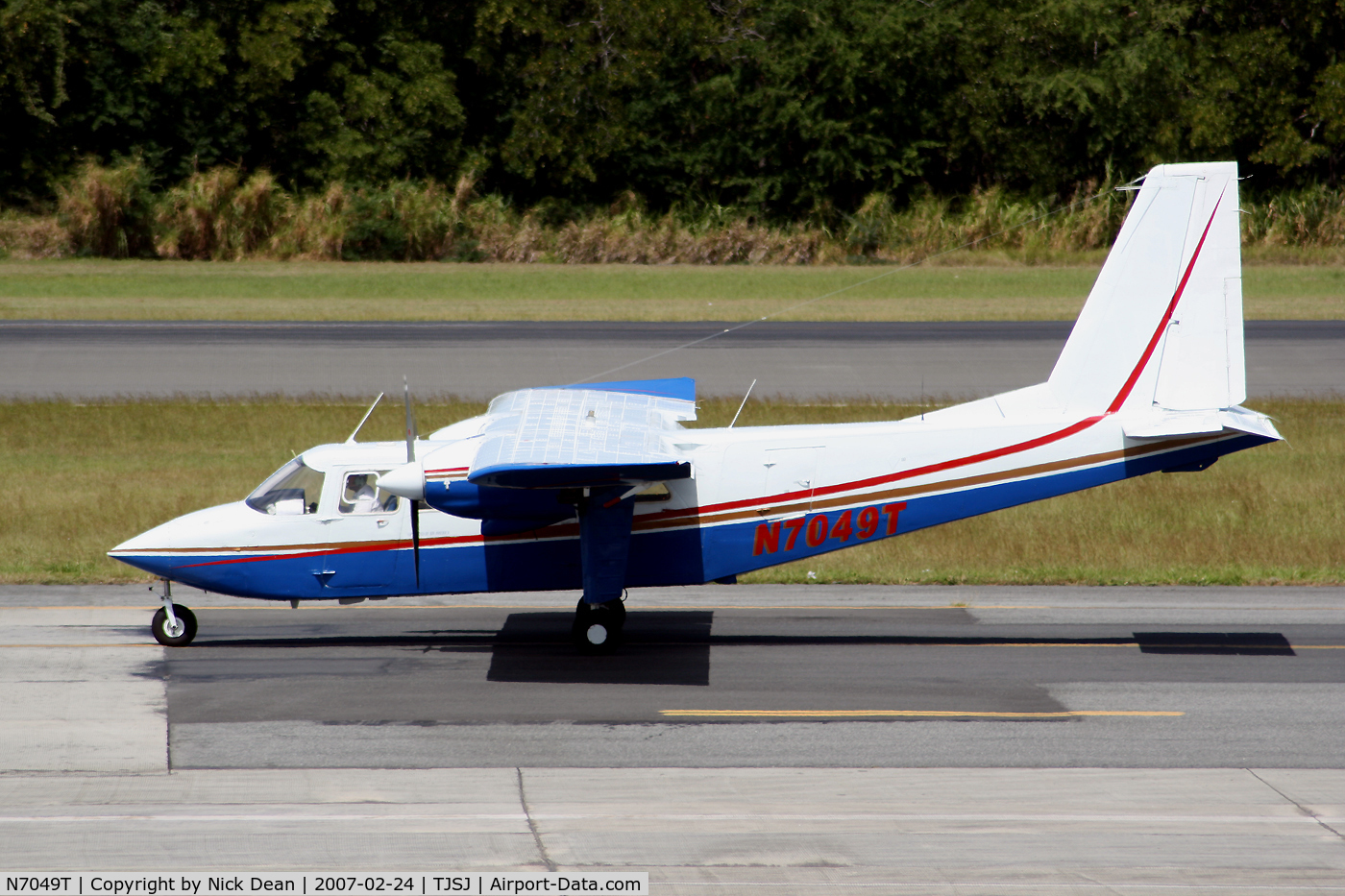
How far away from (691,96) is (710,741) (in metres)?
53.0

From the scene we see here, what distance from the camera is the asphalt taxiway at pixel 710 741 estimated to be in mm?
10289

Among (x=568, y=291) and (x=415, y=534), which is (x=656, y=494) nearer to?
(x=415, y=534)

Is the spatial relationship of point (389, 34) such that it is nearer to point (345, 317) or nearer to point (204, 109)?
point (204, 109)

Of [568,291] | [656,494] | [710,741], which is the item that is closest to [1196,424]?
[656,494]

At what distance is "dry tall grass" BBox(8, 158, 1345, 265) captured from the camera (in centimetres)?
5700

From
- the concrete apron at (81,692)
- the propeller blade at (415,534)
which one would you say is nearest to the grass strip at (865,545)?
the concrete apron at (81,692)

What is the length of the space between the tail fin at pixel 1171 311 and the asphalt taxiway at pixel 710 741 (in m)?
3.16

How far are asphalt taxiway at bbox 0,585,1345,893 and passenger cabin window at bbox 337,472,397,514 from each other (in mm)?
1778

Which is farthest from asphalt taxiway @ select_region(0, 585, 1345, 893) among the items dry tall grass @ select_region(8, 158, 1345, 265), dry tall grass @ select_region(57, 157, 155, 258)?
dry tall grass @ select_region(57, 157, 155, 258)

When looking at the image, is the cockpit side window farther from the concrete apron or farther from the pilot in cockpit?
the concrete apron

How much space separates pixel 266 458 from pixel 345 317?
17853 mm

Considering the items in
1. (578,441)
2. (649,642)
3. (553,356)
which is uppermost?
(578,441)

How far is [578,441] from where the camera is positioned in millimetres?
14719

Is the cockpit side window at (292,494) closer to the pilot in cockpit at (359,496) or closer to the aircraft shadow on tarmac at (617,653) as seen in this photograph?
the pilot in cockpit at (359,496)
